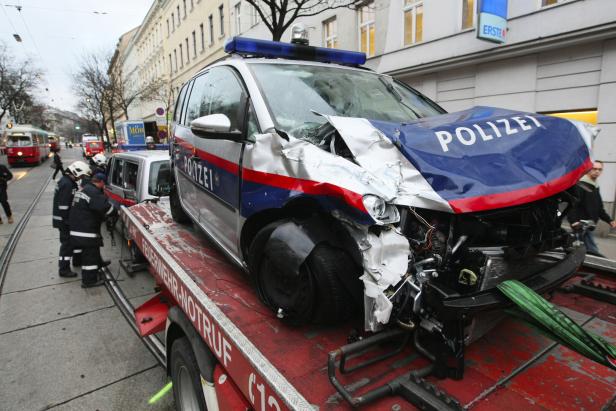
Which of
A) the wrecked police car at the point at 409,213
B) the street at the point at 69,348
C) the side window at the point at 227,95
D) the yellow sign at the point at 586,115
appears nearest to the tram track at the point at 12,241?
the street at the point at 69,348

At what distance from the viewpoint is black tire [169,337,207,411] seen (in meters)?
2.25

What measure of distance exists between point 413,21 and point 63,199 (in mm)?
10169

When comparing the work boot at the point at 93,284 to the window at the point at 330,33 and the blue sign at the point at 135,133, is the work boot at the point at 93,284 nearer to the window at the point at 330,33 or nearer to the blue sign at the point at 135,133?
the window at the point at 330,33

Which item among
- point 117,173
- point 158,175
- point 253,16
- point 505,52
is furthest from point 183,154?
point 253,16

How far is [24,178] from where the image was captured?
21.0 meters

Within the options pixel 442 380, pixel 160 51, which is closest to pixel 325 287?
pixel 442 380

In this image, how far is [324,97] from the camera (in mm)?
2477

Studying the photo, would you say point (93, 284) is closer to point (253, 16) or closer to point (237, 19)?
point (253, 16)

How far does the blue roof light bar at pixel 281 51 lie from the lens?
9.47 ft

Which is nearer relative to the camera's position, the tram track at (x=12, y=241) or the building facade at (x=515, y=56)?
the tram track at (x=12, y=241)

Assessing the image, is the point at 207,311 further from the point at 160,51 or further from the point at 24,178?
the point at 160,51

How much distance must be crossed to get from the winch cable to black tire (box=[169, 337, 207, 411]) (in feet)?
5.80

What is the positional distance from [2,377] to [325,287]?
11.7 ft

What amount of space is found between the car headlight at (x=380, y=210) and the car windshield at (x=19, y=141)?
33.4 meters
